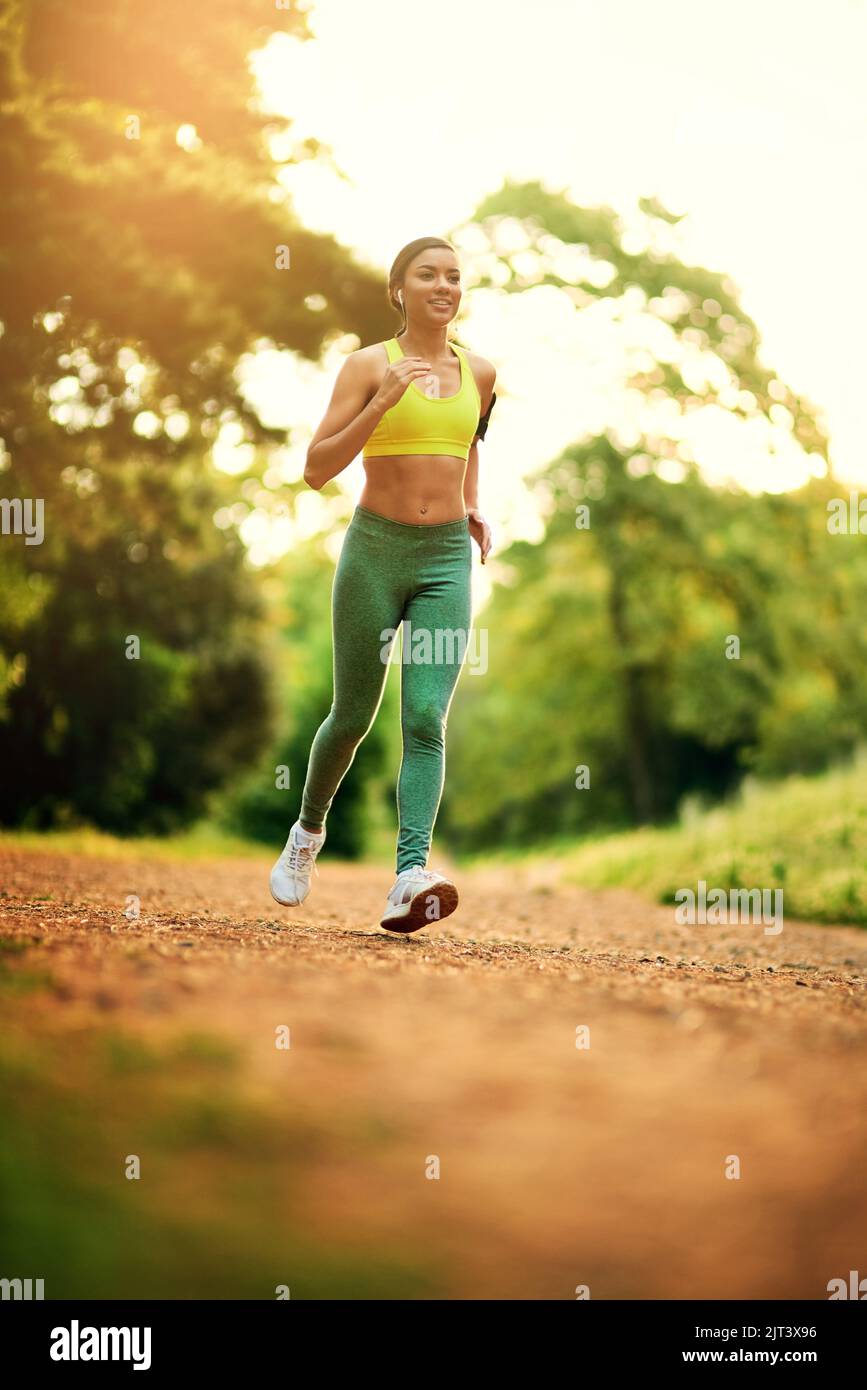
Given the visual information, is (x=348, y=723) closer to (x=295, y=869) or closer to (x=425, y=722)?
(x=425, y=722)

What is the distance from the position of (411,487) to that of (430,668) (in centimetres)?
61

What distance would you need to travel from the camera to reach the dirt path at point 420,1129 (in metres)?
1.85

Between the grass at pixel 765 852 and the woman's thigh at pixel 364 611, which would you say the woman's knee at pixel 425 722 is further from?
the grass at pixel 765 852

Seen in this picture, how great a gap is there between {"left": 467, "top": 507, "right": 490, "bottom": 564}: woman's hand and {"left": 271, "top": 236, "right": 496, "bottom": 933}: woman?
149mm

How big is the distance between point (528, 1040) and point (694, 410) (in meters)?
19.1

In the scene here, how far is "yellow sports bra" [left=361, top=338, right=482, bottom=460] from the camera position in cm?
443

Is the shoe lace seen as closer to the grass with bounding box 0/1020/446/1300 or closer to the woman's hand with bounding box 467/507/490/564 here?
the woman's hand with bounding box 467/507/490/564

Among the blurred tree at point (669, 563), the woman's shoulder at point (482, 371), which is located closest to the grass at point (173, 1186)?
the woman's shoulder at point (482, 371)

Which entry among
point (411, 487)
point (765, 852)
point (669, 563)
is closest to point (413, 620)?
point (411, 487)

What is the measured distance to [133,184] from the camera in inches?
409

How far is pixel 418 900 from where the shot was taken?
13.6 ft

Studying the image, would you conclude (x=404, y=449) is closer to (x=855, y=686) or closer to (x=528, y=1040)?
(x=528, y=1040)

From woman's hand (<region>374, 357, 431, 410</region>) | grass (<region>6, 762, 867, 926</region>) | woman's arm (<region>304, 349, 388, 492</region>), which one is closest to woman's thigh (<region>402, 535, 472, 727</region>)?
woman's arm (<region>304, 349, 388, 492</region>)
